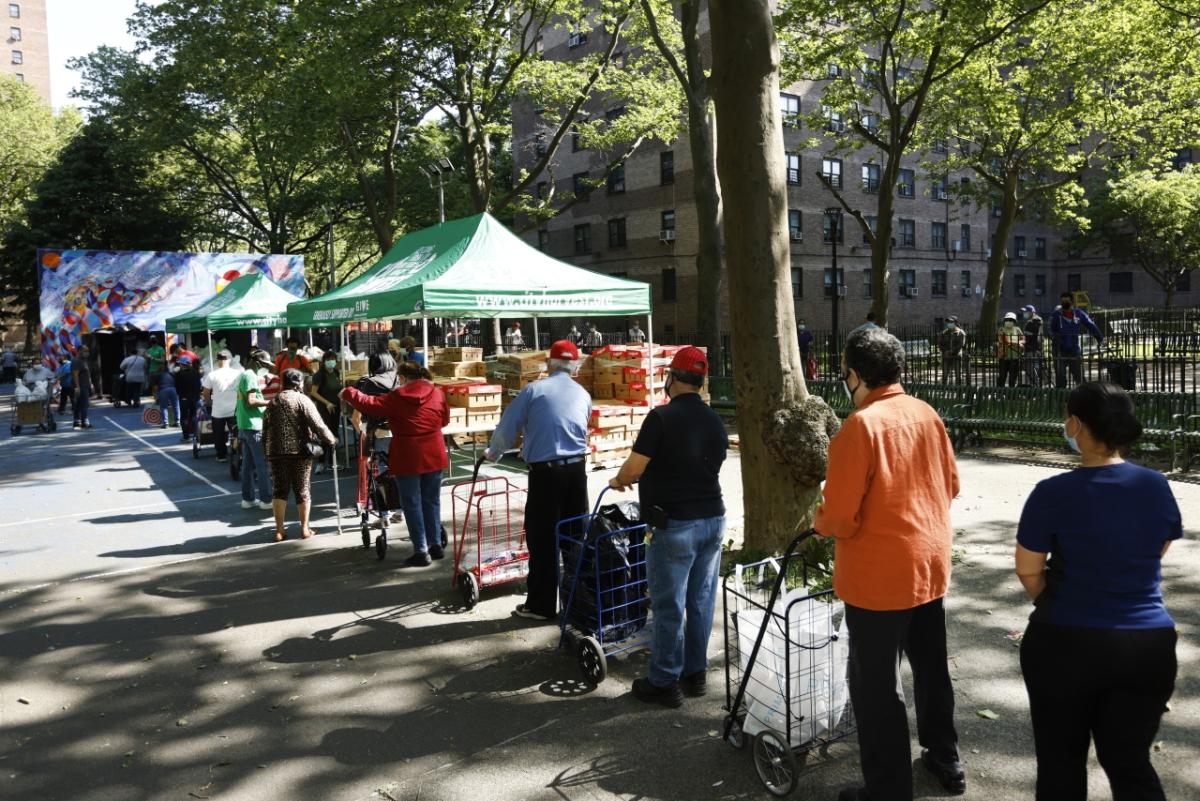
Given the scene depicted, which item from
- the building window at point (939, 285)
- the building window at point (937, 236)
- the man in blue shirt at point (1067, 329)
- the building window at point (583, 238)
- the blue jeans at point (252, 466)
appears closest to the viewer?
the blue jeans at point (252, 466)

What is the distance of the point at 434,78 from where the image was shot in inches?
897

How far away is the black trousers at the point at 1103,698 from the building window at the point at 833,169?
43.6 meters

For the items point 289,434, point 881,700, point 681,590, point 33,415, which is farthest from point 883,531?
point 33,415

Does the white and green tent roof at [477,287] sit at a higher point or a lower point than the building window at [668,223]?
lower

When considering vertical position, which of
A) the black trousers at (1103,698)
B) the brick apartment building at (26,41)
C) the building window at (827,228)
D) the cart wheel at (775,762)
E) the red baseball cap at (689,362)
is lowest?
the cart wheel at (775,762)

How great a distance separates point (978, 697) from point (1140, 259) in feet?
168

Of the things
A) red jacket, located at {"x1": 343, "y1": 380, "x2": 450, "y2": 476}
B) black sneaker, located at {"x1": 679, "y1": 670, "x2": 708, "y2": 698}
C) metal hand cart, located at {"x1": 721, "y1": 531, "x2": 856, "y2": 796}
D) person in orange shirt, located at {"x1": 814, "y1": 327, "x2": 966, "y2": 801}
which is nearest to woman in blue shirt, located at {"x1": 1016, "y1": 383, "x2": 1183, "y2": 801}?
person in orange shirt, located at {"x1": 814, "y1": 327, "x2": 966, "y2": 801}

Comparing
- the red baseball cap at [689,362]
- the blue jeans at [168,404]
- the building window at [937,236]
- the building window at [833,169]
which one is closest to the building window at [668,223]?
the building window at [833,169]

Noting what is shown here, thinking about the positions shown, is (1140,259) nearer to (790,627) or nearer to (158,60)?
(158,60)

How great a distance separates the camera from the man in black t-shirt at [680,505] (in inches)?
183

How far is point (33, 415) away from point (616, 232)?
30.4m

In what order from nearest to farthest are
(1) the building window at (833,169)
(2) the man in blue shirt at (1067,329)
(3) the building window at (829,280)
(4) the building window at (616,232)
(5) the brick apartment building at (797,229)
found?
1. (2) the man in blue shirt at (1067,329)
2. (5) the brick apartment building at (797,229)
3. (1) the building window at (833,169)
4. (3) the building window at (829,280)
5. (4) the building window at (616,232)

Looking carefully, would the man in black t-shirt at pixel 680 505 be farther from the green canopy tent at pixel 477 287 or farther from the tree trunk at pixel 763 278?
the green canopy tent at pixel 477 287

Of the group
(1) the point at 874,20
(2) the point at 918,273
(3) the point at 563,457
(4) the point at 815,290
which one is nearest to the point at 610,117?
(4) the point at 815,290
